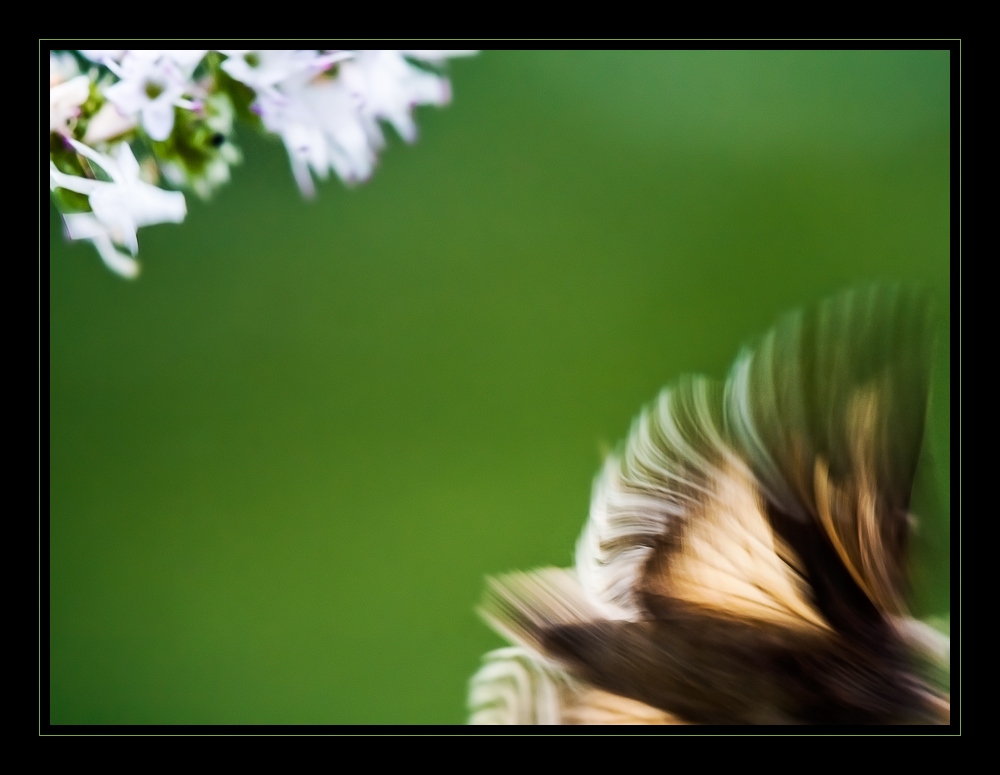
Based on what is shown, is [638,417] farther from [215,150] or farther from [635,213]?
[215,150]

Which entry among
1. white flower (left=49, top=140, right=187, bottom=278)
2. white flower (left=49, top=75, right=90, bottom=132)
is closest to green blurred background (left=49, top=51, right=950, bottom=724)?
white flower (left=49, top=140, right=187, bottom=278)

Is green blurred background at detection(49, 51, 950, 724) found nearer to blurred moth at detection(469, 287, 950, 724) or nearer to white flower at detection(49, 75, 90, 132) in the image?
blurred moth at detection(469, 287, 950, 724)

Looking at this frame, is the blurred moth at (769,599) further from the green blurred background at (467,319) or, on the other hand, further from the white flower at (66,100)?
the white flower at (66,100)

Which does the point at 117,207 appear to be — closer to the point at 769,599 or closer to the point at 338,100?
the point at 338,100

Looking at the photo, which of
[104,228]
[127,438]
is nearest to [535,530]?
[127,438]

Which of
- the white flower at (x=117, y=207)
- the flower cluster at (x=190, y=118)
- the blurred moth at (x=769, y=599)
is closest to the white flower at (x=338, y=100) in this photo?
the flower cluster at (x=190, y=118)
